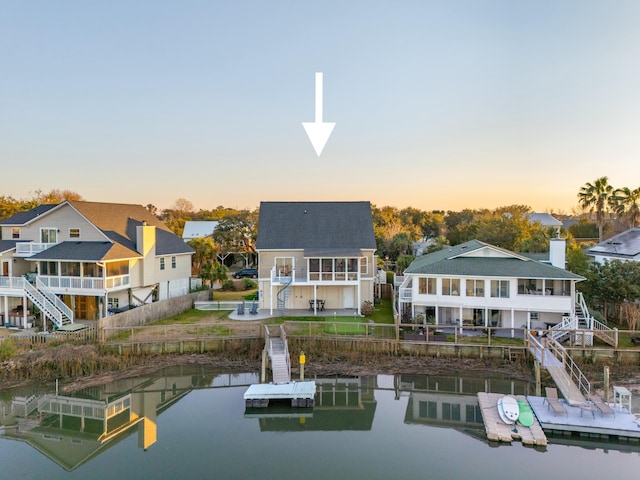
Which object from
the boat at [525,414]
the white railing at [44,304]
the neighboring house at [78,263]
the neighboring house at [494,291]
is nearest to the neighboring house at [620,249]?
the neighboring house at [494,291]

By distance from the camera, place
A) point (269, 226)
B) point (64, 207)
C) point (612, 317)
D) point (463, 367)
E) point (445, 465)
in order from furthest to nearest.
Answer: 1. point (269, 226)
2. point (64, 207)
3. point (612, 317)
4. point (463, 367)
5. point (445, 465)

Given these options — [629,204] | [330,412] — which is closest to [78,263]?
[330,412]

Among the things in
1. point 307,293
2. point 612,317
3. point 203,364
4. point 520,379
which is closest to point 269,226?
point 307,293

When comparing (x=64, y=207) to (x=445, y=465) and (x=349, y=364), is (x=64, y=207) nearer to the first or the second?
(x=349, y=364)

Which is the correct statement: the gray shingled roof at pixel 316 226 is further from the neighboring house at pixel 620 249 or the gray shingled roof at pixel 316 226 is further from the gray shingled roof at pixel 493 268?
the neighboring house at pixel 620 249

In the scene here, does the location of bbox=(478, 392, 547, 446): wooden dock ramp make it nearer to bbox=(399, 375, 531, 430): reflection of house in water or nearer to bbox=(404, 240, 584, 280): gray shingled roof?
bbox=(399, 375, 531, 430): reflection of house in water

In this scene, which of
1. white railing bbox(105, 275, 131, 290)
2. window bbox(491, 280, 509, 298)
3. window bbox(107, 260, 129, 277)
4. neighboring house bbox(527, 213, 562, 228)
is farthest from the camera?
neighboring house bbox(527, 213, 562, 228)

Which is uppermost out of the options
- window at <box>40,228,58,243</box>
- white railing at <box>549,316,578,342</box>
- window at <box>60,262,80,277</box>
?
window at <box>40,228,58,243</box>

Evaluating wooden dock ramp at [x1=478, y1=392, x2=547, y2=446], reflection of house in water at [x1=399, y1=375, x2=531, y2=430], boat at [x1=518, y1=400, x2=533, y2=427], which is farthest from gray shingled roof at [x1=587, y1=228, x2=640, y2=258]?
wooden dock ramp at [x1=478, y1=392, x2=547, y2=446]
